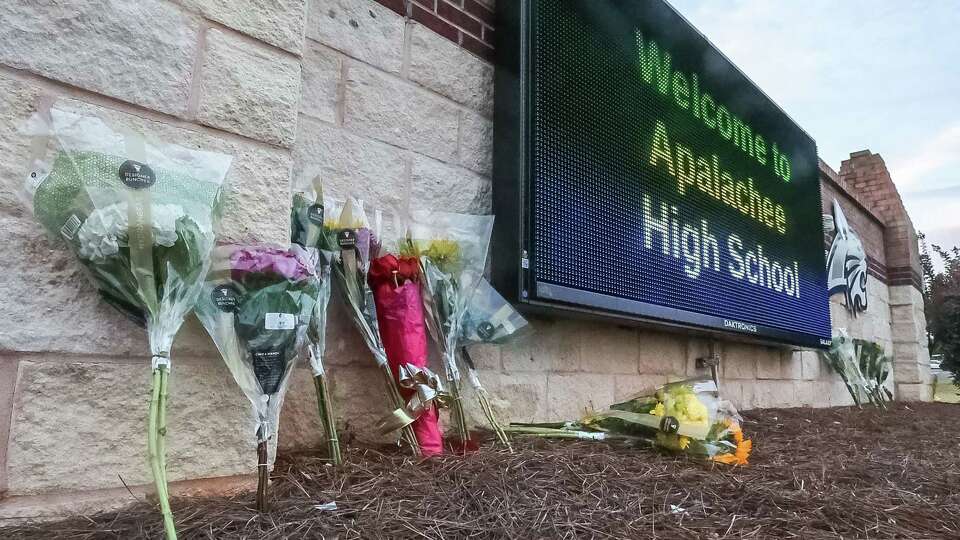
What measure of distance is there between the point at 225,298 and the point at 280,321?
119 mm

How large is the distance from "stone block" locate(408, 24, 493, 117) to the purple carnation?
1.18 m

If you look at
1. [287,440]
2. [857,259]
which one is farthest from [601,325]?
[857,259]

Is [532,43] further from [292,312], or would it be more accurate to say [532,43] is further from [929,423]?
[929,423]

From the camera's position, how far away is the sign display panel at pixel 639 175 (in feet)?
7.71

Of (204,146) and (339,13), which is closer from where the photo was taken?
(204,146)

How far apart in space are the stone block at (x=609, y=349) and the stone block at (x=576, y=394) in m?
0.05

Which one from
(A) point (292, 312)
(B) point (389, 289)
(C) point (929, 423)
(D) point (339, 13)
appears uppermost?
(D) point (339, 13)

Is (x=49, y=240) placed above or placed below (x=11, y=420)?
above

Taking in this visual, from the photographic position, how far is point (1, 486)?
111 centimetres

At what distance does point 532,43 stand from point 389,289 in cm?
116

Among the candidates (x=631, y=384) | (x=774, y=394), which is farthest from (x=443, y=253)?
(x=774, y=394)

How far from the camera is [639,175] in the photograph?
2863 millimetres

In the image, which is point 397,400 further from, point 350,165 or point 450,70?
point 450,70

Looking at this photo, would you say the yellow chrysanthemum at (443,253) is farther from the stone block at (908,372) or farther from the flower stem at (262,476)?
the stone block at (908,372)
